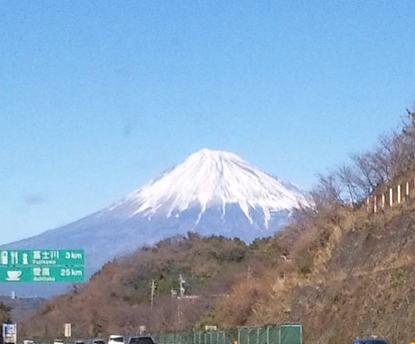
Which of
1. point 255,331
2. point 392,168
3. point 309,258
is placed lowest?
point 255,331

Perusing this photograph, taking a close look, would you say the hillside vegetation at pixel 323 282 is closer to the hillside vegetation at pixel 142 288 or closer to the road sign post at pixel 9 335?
the hillside vegetation at pixel 142 288

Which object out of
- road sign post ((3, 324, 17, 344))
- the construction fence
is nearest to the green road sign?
the construction fence

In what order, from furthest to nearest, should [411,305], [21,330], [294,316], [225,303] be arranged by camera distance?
[21,330] → [225,303] → [294,316] → [411,305]

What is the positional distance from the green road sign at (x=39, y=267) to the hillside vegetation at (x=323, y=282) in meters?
11.7

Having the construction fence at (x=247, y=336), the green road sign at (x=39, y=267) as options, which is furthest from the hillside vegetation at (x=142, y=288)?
the green road sign at (x=39, y=267)

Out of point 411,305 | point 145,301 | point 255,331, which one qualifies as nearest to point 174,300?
point 145,301

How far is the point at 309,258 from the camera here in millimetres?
65188

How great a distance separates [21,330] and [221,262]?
2584cm

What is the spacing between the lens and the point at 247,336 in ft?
191

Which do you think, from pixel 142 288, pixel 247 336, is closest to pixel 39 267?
pixel 247 336

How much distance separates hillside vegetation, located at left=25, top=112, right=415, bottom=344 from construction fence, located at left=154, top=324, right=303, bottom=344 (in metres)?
1.02

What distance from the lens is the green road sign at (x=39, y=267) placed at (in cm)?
6209

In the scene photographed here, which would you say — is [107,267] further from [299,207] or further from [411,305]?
[411,305]

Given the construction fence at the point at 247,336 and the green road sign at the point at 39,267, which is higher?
the green road sign at the point at 39,267
